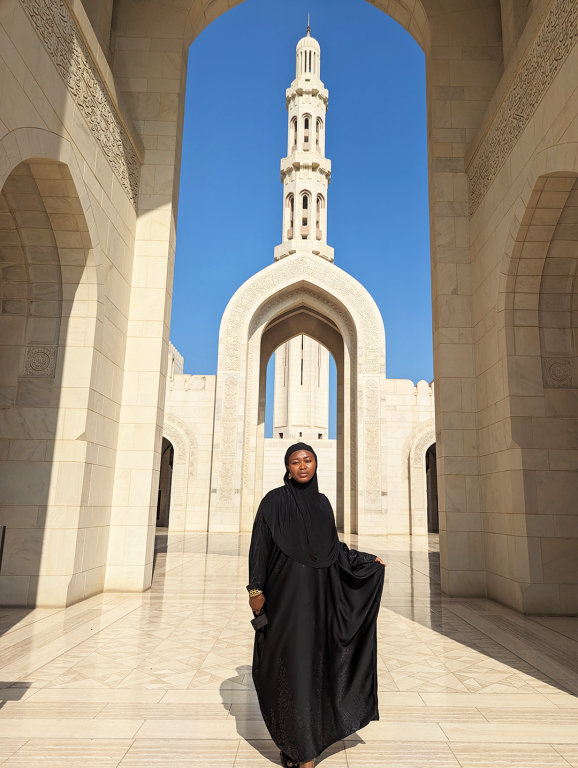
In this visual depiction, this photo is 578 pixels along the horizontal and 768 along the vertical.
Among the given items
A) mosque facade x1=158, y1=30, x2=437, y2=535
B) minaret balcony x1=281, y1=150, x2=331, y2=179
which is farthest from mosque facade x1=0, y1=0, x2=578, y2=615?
minaret balcony x1=281, y1=150, x2=331, y2=179

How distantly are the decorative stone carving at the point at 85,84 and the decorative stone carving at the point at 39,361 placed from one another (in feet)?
5.49

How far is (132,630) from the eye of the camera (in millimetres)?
3609

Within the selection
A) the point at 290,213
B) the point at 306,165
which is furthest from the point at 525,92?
the point at 306,165

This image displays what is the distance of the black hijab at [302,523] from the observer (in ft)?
6.70

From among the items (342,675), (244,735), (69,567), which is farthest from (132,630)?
(342,675)

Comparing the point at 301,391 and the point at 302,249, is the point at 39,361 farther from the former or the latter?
the point at 301,391

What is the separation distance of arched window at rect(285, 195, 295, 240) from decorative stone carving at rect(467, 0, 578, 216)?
32.2ft

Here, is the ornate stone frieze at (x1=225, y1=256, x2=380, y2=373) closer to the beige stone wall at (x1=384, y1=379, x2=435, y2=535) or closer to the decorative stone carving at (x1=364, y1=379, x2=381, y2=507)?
the decorative stone carving at (x1=364, y1=379, x2=381, y2=507)

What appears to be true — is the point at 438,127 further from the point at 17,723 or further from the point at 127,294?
the point at 17,723

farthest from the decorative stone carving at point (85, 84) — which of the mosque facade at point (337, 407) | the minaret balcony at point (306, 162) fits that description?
the minaret balcony at point (306, 162)

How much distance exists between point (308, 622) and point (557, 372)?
3.41 meters

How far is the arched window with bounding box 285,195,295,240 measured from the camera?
49.9 feet

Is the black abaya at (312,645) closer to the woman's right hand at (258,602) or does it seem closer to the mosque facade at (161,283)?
the woman's right hand at (258,602)

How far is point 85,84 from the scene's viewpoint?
13.9 feet
